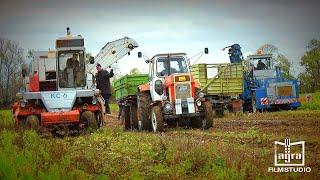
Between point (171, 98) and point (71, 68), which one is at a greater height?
point (71, 68)

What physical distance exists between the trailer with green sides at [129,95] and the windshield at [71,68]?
1790mm

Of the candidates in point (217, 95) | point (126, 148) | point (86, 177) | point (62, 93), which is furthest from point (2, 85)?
point (86, 177)

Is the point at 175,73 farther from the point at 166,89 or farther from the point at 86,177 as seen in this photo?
the point at 86,177

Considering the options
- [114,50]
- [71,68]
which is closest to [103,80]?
[71,68]

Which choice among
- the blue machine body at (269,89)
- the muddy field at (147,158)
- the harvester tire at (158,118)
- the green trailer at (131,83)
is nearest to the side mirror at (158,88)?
the harvester tire at (158,118)

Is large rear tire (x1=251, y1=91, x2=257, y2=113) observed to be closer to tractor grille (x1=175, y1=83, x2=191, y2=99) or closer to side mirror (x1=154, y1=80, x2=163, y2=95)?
tractor grille (x1=175, y1=83, x2=191, y2=99)

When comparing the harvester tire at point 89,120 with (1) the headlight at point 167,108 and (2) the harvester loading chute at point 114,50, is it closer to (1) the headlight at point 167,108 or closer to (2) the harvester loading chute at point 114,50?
(1) the headlight at point 167,108

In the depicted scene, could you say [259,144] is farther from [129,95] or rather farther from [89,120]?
[129,95]

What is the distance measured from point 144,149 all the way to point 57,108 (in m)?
4.69

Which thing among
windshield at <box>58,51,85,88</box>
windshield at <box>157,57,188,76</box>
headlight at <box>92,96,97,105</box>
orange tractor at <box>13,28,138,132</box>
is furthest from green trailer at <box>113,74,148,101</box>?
headlight at <box>92,96,97,105</box>

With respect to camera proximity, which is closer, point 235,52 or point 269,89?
point 269,89

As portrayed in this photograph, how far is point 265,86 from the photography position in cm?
2206

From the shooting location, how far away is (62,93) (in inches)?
535

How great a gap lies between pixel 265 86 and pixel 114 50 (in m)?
6.58
